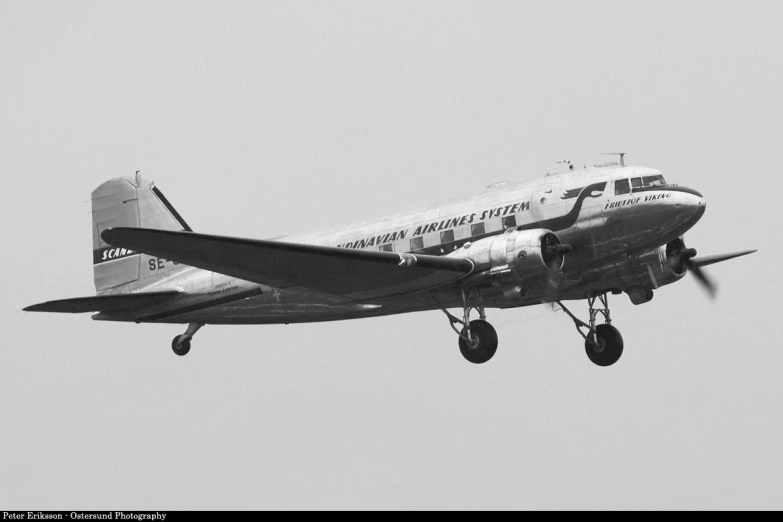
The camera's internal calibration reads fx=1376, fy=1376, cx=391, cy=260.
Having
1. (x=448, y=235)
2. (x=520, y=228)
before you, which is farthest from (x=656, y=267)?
(x=448, y=235)

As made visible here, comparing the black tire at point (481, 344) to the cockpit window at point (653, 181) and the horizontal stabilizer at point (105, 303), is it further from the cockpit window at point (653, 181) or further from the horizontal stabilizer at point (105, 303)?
the horizontal stabilizer at point (105, 303)

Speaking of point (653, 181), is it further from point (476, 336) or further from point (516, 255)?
point (476, 336)

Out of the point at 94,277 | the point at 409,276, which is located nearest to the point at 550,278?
the point at 409,276

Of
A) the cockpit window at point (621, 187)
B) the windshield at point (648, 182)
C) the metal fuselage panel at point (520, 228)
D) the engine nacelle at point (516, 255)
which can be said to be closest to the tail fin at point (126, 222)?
the metal fuselage panel at point (520, 228)

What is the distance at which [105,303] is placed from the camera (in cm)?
3141

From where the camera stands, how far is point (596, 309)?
31.5 meters

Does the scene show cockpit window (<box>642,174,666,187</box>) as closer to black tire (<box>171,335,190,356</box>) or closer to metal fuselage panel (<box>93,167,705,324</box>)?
metal fuselage panel (<box>93,167,705,324</box>)

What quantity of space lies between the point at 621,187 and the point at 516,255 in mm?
2738

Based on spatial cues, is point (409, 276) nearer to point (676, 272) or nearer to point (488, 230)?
point (488, 230)

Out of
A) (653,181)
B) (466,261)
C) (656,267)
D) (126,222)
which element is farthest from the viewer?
(126,222)

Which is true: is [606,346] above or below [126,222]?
below

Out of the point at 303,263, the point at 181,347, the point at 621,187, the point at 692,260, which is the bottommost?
the point at 181,347

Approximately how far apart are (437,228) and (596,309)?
15.5 feet
